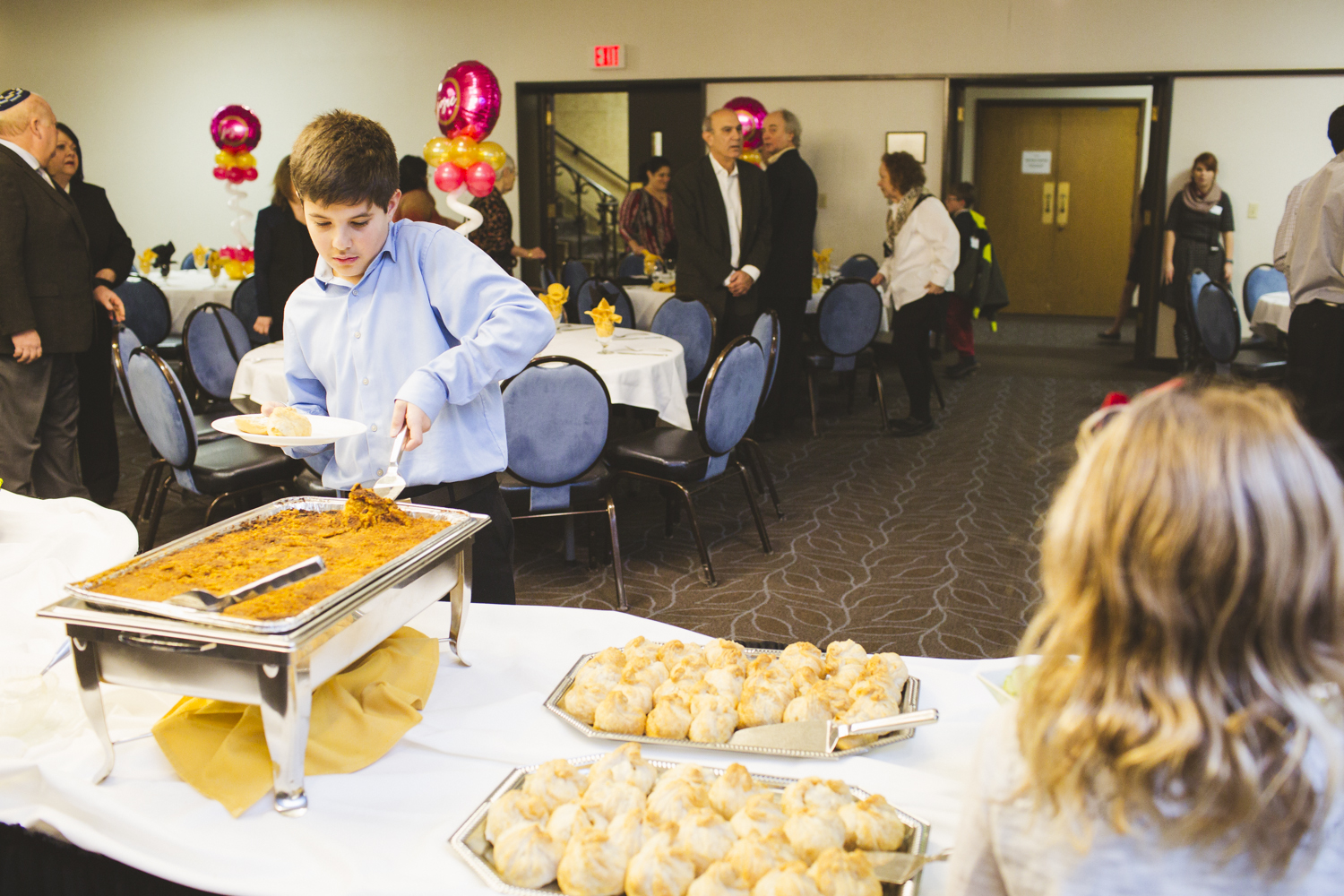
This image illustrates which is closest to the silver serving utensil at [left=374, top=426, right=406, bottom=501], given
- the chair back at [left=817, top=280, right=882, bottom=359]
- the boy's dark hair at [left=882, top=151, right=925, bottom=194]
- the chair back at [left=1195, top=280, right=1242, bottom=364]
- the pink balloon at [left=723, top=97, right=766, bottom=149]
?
the chair back at [left=817, top=280, right=882, bottom=359]

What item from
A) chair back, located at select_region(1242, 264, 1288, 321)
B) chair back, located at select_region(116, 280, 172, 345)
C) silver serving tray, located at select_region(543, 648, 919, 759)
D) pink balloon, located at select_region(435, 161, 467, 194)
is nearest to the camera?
silver serving tray, located at select_region(543, 648, 919, 759)

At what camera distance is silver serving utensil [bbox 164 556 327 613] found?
1.07 m

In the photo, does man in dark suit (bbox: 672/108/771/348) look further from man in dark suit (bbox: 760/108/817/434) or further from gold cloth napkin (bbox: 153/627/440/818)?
gold cloth napkin (bbox: 153/627/440/818)

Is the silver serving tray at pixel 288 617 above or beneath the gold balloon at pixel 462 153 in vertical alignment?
beneath

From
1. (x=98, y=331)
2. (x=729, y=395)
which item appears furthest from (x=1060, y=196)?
(x=98, y=331)

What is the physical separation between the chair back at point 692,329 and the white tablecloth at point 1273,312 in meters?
3.15

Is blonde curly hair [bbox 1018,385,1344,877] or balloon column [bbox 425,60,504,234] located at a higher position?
balloon column [bbox 425,60,504,234]

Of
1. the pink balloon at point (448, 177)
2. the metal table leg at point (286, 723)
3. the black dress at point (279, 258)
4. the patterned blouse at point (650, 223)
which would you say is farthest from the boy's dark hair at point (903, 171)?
the metal table leg at point (286, 723)

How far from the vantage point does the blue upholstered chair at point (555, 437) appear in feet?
10.1

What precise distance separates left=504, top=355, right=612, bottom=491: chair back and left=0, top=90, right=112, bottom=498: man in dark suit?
1791mm

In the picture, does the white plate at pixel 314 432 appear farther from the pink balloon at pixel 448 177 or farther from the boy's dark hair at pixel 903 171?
the boy's dark hair at pixel 903 171

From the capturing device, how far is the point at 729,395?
11.3 feet

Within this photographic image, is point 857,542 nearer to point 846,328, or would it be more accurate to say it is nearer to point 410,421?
point 846,328

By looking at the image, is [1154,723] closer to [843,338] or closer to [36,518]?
[36,518]
